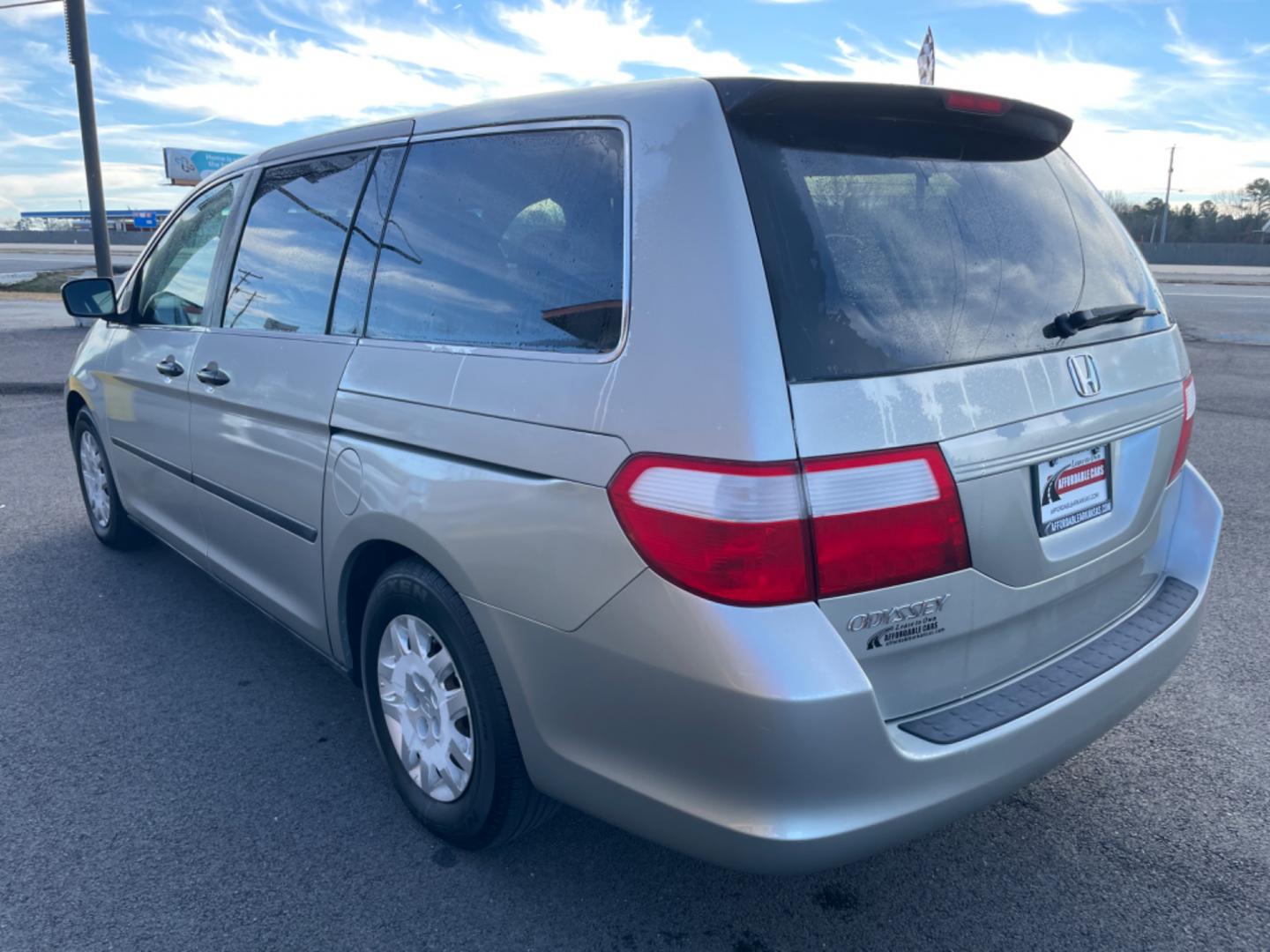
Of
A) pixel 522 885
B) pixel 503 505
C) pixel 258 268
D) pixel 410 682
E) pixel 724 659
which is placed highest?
pixel 258 268

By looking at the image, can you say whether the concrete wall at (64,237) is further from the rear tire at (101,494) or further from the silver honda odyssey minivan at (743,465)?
the silver honda odyssey minivan at (743,465)

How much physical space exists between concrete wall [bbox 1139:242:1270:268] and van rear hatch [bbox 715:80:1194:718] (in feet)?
174

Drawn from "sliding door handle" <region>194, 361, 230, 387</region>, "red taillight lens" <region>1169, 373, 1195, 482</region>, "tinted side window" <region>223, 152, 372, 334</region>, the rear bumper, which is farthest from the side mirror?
"red taillight lens" <region>1169, 373, 1195, 482</region>

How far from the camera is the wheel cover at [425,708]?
2.55 metres

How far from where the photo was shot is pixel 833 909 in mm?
2436

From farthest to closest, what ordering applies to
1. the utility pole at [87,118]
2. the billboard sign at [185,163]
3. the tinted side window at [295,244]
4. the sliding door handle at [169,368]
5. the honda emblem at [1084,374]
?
the billboard sign at [185,163] → the utility pole at [87,118] → the sliding door handle at [169,368] → the tinted side window at [295,244] → the honda emblem at [1084,374]

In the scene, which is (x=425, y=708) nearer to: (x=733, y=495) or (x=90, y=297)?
(x=733, y=495)

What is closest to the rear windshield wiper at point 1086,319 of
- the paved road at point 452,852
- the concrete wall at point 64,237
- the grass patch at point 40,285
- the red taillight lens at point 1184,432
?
the red taillight lens at point 1184,432

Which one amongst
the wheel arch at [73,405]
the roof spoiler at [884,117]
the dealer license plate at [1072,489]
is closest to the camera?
the roof spoiler at [884,117]

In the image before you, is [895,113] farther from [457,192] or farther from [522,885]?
[522,885]

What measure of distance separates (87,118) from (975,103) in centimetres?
1436

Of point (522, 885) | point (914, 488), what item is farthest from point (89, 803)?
point (914, 488)

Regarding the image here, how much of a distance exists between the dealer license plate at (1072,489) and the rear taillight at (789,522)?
1.13 feet

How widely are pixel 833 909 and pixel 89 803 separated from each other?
2135 millimetres
